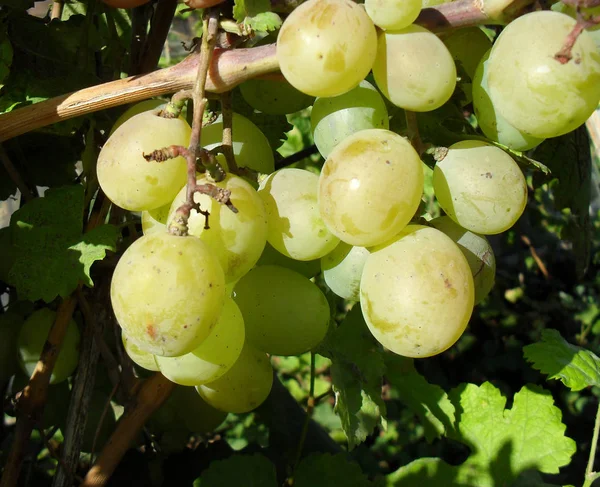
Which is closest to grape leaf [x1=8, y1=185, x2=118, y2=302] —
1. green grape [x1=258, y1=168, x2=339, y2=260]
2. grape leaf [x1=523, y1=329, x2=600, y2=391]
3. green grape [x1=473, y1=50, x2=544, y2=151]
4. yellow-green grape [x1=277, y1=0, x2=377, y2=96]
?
green grape [x1=258, y1=168, x2=339, y2=260]

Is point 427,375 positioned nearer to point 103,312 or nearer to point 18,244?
point 103,312

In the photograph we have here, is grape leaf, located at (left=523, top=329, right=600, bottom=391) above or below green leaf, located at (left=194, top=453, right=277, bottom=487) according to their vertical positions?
above

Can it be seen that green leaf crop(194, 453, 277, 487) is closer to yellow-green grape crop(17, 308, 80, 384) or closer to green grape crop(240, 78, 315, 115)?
yellow-green grape crop(17, 308, 80, 384)

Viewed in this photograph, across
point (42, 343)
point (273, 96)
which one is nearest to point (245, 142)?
point (273, 96)

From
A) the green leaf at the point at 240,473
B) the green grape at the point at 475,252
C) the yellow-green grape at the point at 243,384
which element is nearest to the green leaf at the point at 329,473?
the green leaf at the point at 240,473

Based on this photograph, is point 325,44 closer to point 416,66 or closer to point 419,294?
point 416,66

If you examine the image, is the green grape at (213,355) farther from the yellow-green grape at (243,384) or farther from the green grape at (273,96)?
the green grape at (273,96)
